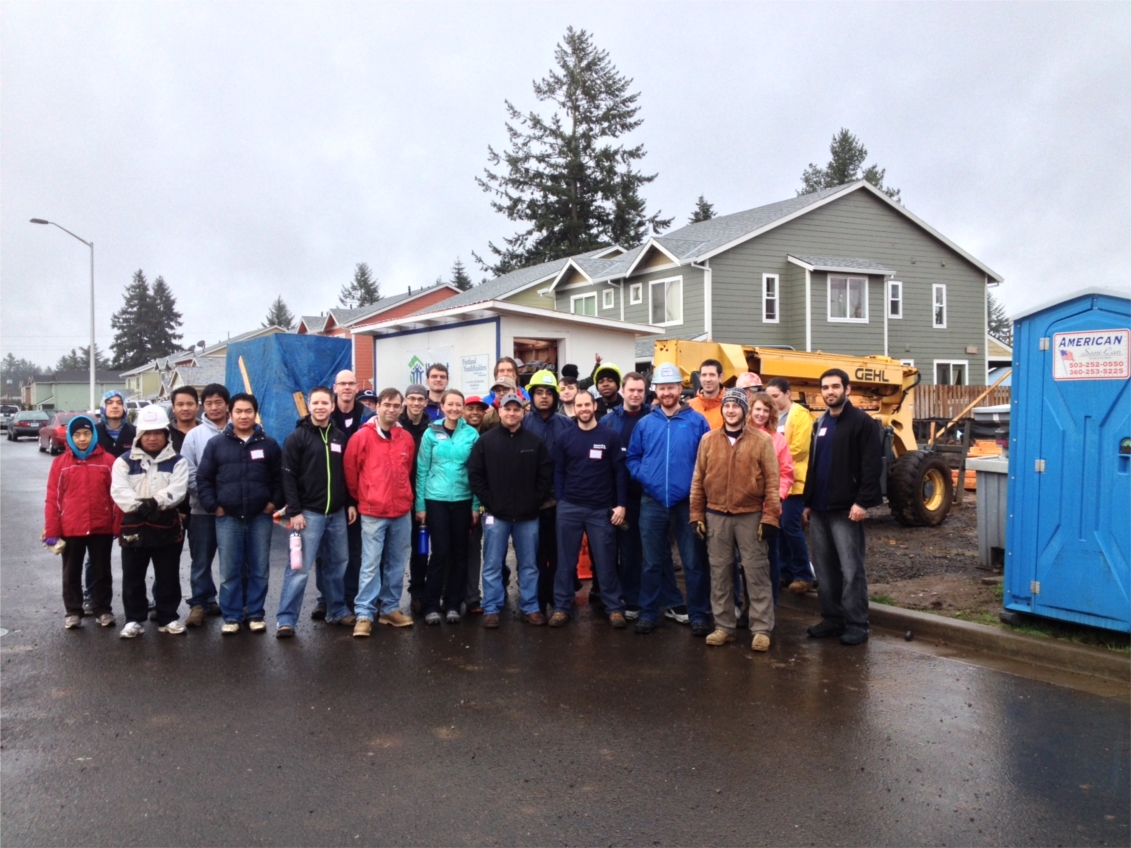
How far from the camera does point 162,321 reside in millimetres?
106500

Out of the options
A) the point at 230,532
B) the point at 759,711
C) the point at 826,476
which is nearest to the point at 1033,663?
the point at 826,476

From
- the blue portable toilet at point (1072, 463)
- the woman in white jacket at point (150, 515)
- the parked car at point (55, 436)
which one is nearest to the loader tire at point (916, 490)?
the blue portable toilet at point (1072, 463)

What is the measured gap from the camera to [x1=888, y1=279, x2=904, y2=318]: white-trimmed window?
2839 centimetres

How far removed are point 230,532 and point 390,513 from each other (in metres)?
1.29

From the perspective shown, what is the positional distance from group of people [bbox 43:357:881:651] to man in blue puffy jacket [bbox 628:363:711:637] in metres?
0.02

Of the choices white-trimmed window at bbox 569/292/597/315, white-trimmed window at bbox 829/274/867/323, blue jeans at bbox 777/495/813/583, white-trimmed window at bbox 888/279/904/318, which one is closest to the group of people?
blue jeans at bbox 777/495/813/583

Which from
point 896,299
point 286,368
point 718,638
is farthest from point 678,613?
point 896,299

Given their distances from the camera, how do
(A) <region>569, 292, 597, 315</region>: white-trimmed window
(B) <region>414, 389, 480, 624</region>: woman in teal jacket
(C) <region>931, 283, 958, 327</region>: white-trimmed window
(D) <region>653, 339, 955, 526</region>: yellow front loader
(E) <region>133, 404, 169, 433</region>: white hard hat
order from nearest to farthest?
1. (E) <region>133, 404, 169, 433</region>: white hard hat
2. (B) <region>414, 389, 480, 624</region>: woman in teal jacket
3. (D) <region>653, 339, 955, 526</region>: yellow front loader
4. (C) <region>931, 283, 958, 327</region>: white-trimmed window
5. (A) <region>569, 292, 597, 315</region>: white-trimmed window

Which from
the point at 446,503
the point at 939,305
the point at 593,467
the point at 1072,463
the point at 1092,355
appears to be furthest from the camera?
the point at 939,305

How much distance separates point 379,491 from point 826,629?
3786 millimetres

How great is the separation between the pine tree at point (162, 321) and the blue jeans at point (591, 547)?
110m

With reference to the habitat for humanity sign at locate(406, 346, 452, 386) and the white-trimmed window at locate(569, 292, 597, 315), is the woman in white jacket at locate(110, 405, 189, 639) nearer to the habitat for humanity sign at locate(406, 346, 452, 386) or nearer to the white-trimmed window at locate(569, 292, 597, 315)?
the habitat for humanity sign at locate(406, 346, 452, 386)

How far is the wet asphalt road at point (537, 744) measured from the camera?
372 cm

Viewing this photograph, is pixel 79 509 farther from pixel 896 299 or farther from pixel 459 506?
pixel 896 299
